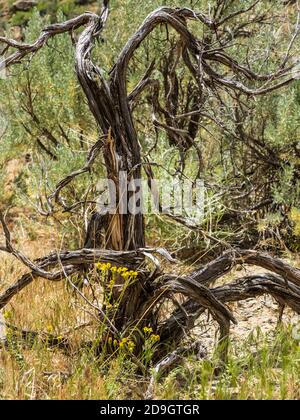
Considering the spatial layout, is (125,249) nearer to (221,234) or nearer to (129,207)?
(129,207)

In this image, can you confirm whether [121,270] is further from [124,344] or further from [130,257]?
[124,344]

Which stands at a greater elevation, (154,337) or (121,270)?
(121,270)

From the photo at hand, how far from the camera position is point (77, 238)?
529 centimetres

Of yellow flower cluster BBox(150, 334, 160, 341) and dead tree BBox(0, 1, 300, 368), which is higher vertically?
dead tree BBox(0, 1, 300, 368)

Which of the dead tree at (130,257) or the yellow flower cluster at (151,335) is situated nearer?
the yellow flower cluster at (151,335)

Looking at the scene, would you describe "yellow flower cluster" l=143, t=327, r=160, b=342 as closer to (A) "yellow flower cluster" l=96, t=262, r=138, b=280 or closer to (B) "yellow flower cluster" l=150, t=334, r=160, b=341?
(B) "yellow flower cluster" l=150, t=334, r=160, b=341

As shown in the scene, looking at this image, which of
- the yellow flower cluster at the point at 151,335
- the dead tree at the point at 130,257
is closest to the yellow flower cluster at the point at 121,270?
the dead tree at the point at 130,257

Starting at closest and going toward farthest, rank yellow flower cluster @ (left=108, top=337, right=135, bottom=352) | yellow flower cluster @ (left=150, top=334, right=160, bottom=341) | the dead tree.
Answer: yellow flower cluster @ (left=108, top=337, right=135, bottom=352)
yellow flower cluster @ (left=150, top=334, right=160, bottom=341)
the dead tree

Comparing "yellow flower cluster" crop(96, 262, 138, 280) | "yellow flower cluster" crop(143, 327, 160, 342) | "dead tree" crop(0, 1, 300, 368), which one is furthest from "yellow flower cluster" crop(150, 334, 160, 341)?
"yellow flower cluster" crop(96, 262, 138, 280)

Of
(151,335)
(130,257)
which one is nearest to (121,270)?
(130,257)

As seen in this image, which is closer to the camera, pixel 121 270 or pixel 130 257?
pixel 121 270

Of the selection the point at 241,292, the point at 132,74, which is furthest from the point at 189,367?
the point at 132,74

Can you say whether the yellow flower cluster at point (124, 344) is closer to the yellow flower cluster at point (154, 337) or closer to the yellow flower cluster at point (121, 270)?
the yellow flower cluster at point (154, 337)

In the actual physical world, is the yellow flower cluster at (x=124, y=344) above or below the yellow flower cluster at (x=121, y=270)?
below
